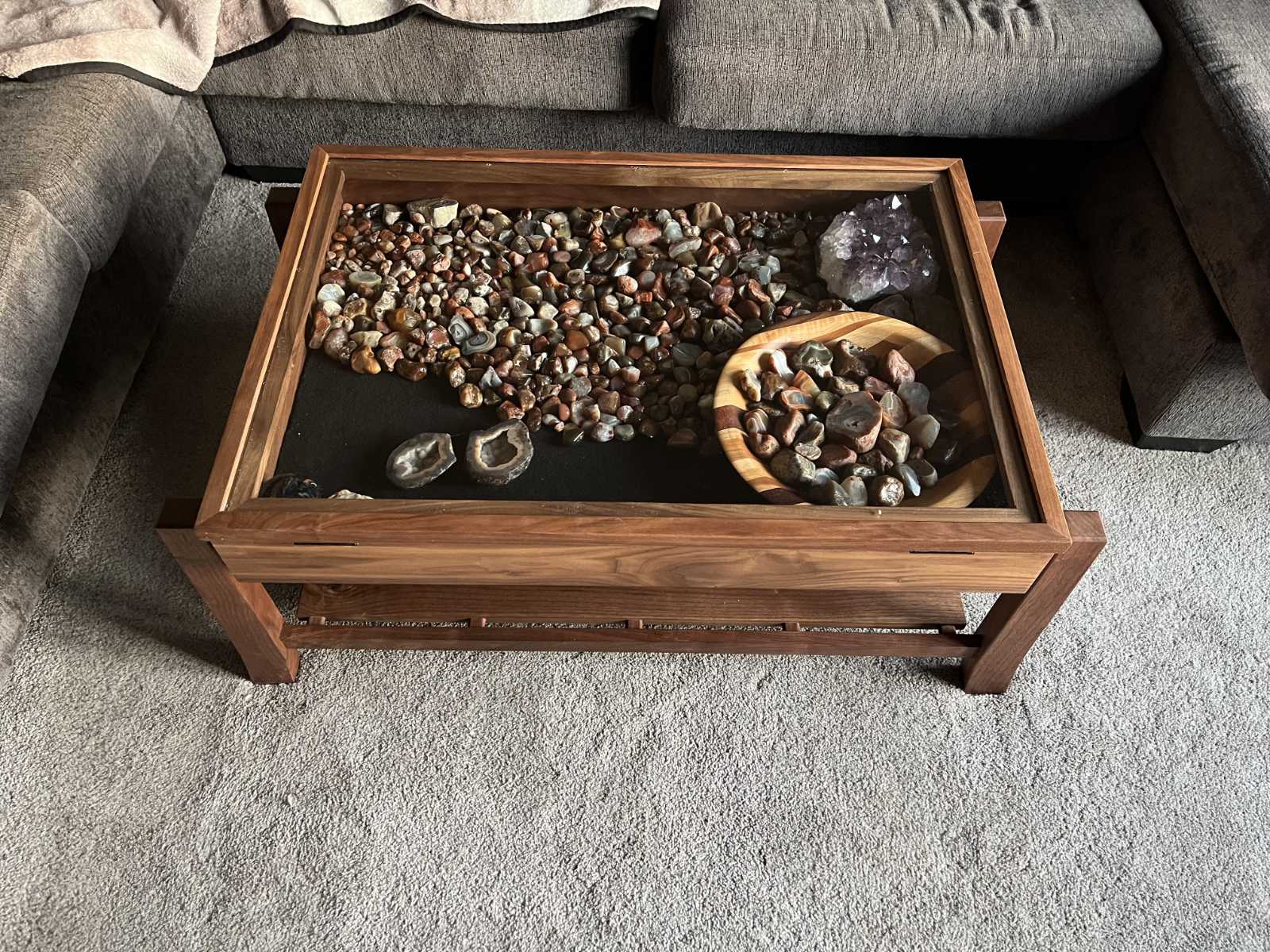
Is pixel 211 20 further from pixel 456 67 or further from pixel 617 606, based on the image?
pixel 617 606

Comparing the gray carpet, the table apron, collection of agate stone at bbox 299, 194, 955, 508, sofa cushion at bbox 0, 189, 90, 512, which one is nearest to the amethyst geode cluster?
collection of agate stone at bbox 299, 194, 955, 508

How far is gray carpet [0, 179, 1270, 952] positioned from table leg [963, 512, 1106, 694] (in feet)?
0.17

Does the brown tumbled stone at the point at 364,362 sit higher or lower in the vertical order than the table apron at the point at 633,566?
higher

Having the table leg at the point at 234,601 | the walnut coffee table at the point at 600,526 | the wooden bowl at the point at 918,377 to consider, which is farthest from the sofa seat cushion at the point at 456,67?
the table leg at the point at 234,601

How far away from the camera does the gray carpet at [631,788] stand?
106 cm

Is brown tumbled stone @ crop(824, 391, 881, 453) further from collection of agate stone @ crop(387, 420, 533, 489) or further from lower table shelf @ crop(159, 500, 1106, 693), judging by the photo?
collection of agate stone @ crop(387, 420, 533, 489)

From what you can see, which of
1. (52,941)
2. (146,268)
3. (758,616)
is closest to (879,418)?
(758,616)

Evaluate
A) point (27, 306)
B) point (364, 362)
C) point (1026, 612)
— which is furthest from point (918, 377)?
point (27, 306)

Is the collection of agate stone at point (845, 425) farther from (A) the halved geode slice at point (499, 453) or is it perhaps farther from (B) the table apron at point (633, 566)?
(A) the halved geode slice at point (499, 453)

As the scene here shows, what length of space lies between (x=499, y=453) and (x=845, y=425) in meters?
0.37

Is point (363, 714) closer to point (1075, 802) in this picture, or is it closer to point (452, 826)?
point (452, 826)

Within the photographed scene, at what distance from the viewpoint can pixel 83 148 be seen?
4.39ft

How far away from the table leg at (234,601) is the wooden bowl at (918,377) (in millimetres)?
547

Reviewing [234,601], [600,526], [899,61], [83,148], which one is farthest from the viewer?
[899,61]
